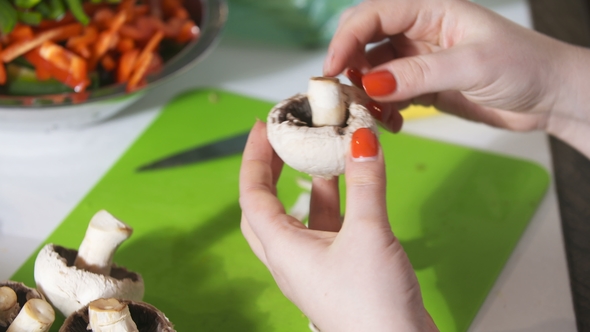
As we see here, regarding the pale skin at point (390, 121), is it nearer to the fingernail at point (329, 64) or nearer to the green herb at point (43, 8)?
the fingernail at point (329, 64)

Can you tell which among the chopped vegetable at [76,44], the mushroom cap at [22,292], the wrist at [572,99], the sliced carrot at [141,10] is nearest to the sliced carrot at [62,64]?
the chopped vegetable at [76,44]

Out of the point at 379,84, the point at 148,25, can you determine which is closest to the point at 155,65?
the point at 148,25

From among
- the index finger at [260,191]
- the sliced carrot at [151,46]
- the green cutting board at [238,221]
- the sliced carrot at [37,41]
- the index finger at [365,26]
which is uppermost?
the sliced carrot at [37,41]

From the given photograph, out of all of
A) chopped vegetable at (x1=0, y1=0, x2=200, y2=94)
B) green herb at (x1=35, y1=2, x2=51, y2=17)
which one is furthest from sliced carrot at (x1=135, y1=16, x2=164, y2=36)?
green herb at (x1=35, y1=2, x2=51, y2=17)

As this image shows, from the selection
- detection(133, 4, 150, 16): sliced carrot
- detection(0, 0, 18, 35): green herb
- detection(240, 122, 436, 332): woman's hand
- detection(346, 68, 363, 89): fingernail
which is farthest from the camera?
detection(133, 4, 150, 16): sliced carrot

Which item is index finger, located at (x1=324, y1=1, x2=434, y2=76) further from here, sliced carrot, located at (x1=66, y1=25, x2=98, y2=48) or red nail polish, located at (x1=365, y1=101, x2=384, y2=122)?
sliced carrot, located at (x1=66, y1=25, x2=98, y2=48)

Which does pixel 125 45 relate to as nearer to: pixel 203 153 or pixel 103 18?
pixel 103 18
